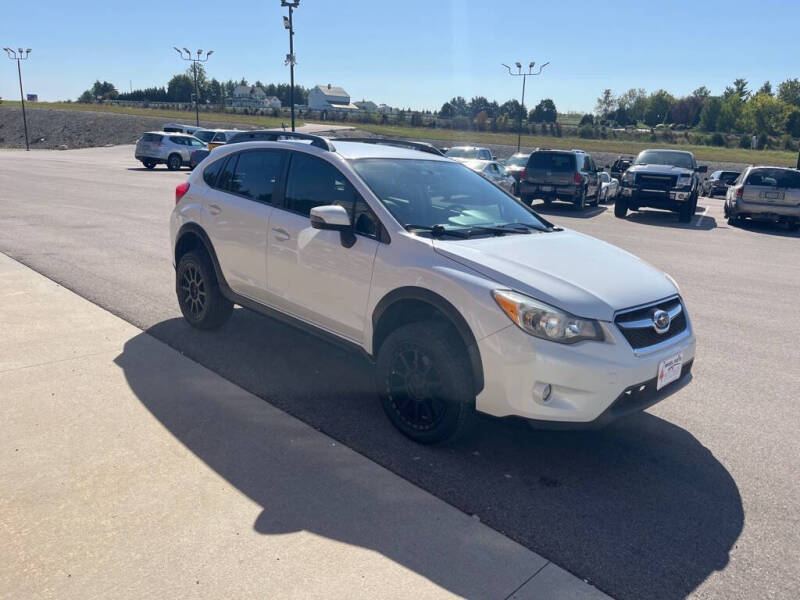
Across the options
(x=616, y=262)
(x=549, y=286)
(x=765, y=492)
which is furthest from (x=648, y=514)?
(x=616, y=262)

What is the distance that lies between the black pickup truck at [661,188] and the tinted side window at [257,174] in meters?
14.1

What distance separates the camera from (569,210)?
1995 cm

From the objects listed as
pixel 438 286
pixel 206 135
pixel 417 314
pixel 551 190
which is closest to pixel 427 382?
pixel 417 314

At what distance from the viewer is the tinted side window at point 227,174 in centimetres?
569

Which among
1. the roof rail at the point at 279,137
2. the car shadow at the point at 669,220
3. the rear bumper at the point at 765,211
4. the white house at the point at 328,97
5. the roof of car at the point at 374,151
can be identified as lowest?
the car shadow at the point at 669,220

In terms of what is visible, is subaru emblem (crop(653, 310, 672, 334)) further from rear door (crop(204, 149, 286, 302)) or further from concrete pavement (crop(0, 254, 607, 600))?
rear door (crop(204, 149, 286, 302))

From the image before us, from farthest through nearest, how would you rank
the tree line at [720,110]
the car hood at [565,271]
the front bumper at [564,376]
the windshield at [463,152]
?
the tree line at [720,110] → the windshield at [463,152] → the car hood at [565,271] → the front bumper at [564,376]

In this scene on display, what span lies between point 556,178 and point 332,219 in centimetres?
1530

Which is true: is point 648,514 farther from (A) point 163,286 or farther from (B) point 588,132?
(B) point 588,132

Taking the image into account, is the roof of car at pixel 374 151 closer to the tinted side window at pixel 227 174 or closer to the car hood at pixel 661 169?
the tinted side window at pixel 227 174

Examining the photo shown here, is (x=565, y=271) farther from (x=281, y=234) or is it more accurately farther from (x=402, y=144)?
(x=402, y=144)

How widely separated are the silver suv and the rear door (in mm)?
25963

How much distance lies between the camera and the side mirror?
421 centimetres

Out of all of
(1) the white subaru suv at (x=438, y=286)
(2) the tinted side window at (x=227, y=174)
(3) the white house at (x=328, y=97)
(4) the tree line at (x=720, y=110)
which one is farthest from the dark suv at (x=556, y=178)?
(3) the white house at (x=328, y=97)
